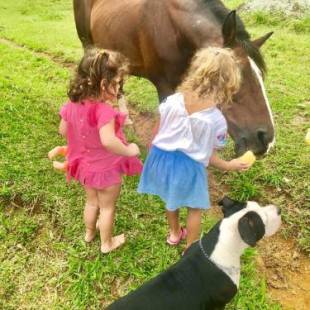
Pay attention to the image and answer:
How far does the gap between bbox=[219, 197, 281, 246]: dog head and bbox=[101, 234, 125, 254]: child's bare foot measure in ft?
3.37

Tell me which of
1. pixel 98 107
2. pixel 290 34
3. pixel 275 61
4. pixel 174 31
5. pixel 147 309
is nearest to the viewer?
pixel 147 309

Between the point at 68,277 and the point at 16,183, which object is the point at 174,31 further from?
the point at 68,277

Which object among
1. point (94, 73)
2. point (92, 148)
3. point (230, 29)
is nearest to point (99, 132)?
point (92, 148)

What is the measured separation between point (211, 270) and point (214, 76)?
1081 mm

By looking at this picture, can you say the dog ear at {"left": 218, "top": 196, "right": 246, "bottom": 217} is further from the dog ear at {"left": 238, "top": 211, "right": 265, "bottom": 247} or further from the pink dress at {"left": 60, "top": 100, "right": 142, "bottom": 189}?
the pink dress at {"left": 60, "top": 100, "right": 142, "bottom": 189}

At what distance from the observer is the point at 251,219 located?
8.01ft

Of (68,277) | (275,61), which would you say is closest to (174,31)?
(68,277)

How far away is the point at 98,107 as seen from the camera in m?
2.78

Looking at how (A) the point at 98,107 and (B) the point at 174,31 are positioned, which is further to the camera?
A: (B) the point at 174,31

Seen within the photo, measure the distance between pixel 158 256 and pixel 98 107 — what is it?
1217mm

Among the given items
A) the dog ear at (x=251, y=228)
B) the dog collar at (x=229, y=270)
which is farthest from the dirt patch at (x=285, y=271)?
the dog ear at (x=251, y=228)

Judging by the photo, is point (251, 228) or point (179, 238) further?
point (179, 238)

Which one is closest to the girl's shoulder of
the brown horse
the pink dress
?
the pink dress

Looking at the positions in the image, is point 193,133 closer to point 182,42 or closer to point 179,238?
point 179,238
